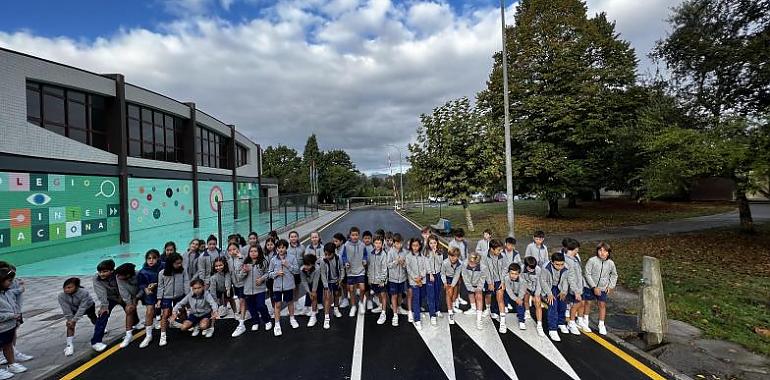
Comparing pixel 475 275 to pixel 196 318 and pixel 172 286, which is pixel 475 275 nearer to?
pixel 196 318

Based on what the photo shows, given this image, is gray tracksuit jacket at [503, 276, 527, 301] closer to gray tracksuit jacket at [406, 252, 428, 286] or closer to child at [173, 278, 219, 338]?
gray tracksuit jacket at [406, 252, 428, 286]

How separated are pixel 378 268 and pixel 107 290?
4289 millimetres

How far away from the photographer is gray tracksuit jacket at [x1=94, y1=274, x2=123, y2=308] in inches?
202

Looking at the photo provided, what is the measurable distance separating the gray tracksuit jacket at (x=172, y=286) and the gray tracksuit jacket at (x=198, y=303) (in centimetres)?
14

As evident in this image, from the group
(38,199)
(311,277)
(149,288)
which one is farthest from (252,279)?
(38,199)

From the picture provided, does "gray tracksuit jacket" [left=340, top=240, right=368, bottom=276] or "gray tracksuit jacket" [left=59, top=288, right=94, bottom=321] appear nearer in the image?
"gray tracksuit jacket" [left=59, top=288, right=94, bottom=321]

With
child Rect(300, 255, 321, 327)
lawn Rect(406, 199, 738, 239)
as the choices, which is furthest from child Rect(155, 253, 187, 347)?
lawn Rect(406, 199, 738, 239)

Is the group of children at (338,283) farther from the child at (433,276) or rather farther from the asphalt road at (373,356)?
the asphalt road at (373,356)

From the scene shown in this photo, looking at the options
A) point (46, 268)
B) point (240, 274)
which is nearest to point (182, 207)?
point (46, 268)

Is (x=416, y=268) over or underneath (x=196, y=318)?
over

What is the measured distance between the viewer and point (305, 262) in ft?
19.4

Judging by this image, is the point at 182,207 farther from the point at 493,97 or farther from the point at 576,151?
the point at 576,151

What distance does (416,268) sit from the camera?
18.9ft

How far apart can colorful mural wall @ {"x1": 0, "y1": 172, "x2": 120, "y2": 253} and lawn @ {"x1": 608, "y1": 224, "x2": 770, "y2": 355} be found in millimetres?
19169
